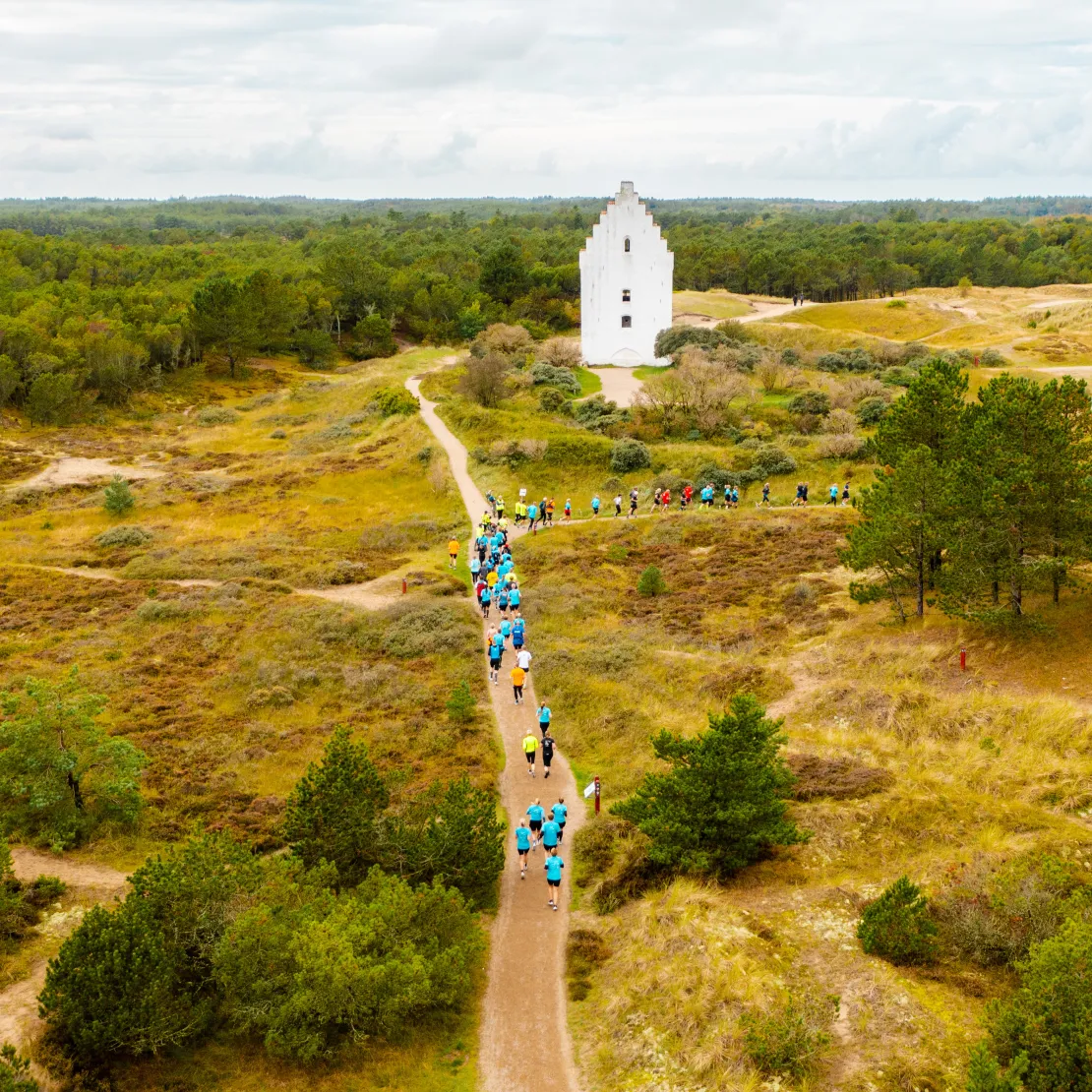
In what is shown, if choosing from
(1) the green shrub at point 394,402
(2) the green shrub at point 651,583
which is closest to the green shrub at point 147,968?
(2) the green shrub at point 651,583

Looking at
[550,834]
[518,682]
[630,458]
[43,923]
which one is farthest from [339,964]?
[630,458]

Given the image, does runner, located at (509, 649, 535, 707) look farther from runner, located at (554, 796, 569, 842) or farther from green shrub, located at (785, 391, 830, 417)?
green shrub, located at (785, 391, 830, 417)

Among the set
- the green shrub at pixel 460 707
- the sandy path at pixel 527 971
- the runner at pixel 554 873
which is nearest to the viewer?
the sandy path at pixel 527 971

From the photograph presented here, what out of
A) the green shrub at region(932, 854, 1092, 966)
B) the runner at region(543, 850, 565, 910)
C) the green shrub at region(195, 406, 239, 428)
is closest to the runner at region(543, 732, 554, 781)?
the runner at region(543, 850, 565, 910)

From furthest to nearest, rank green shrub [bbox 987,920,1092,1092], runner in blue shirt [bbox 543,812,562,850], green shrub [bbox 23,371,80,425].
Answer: green shrub [bbox 23,371,80,425] < runner in blue shirt [bbox 543,812,562,850] < green shrub [bbox 987,920,1092,1092]

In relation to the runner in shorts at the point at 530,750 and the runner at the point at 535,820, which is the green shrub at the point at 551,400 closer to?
the runner in shorts at the point at 530,750

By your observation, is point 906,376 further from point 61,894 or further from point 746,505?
point 61,894
